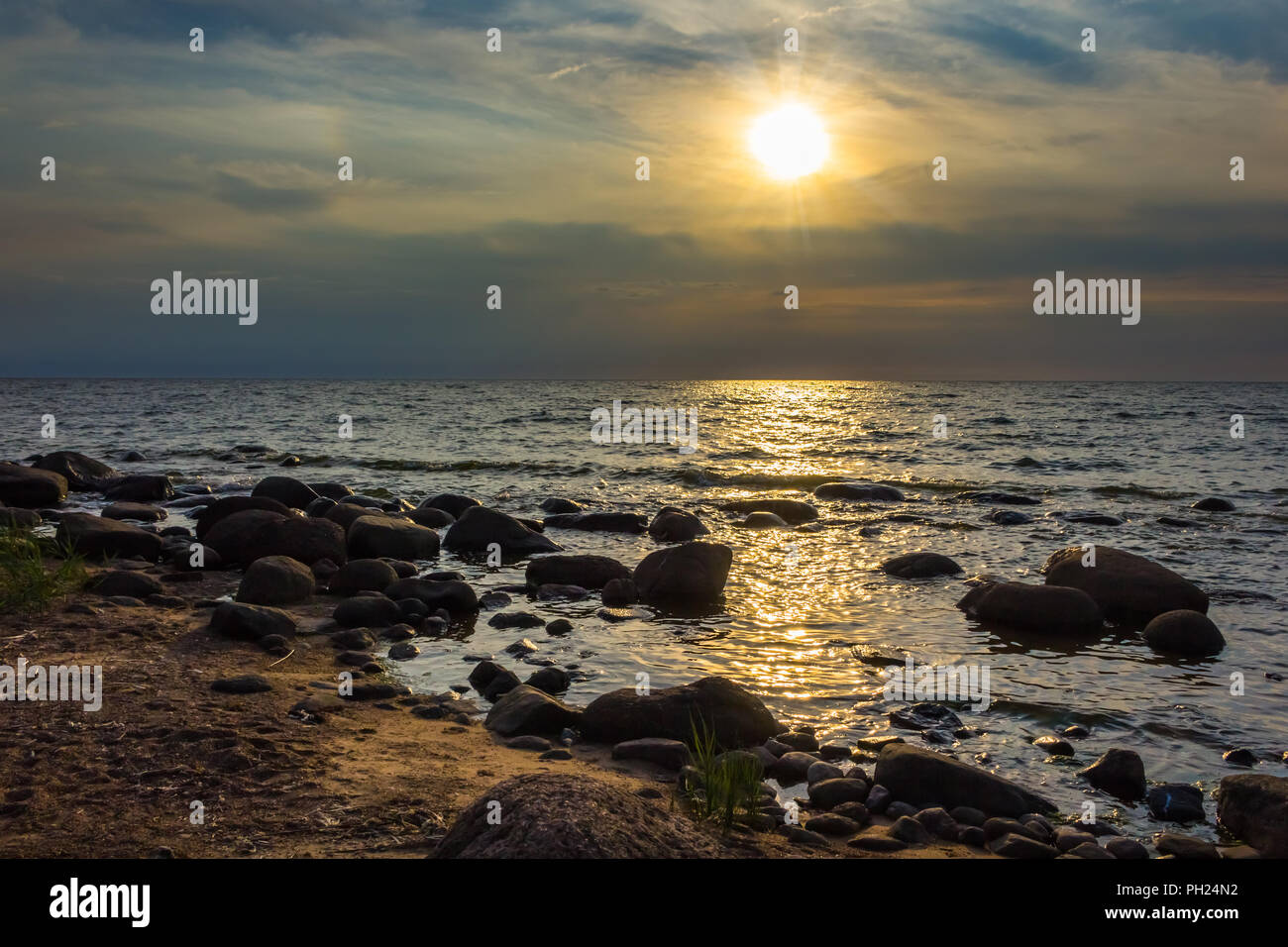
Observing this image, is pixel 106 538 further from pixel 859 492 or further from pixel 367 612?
pixel 859 492

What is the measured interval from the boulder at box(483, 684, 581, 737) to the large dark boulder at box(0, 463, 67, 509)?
604 inches

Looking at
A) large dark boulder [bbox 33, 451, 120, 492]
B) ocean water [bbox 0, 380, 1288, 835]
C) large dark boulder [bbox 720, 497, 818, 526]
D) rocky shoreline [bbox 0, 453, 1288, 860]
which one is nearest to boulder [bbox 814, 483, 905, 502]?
ocean water [bbox 0, 380, 1288, 835]

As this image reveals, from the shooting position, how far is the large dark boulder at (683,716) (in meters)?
6.68

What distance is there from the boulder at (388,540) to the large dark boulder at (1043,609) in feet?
27.0

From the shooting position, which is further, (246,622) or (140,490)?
(140,490)

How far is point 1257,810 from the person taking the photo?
5246mm

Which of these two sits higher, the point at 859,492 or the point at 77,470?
the point at 77,470

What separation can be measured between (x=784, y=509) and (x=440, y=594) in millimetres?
9763

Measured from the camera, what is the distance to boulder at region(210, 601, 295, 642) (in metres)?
8.56

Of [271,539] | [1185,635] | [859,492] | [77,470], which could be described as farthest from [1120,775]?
[77,470]

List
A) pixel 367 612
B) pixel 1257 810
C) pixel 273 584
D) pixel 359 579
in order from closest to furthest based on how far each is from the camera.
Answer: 1. pixel 1257 810
2. pixel 367 612
3. pixel 273 584
4. pixel 359 579

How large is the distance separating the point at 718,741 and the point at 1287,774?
12.9 feet
